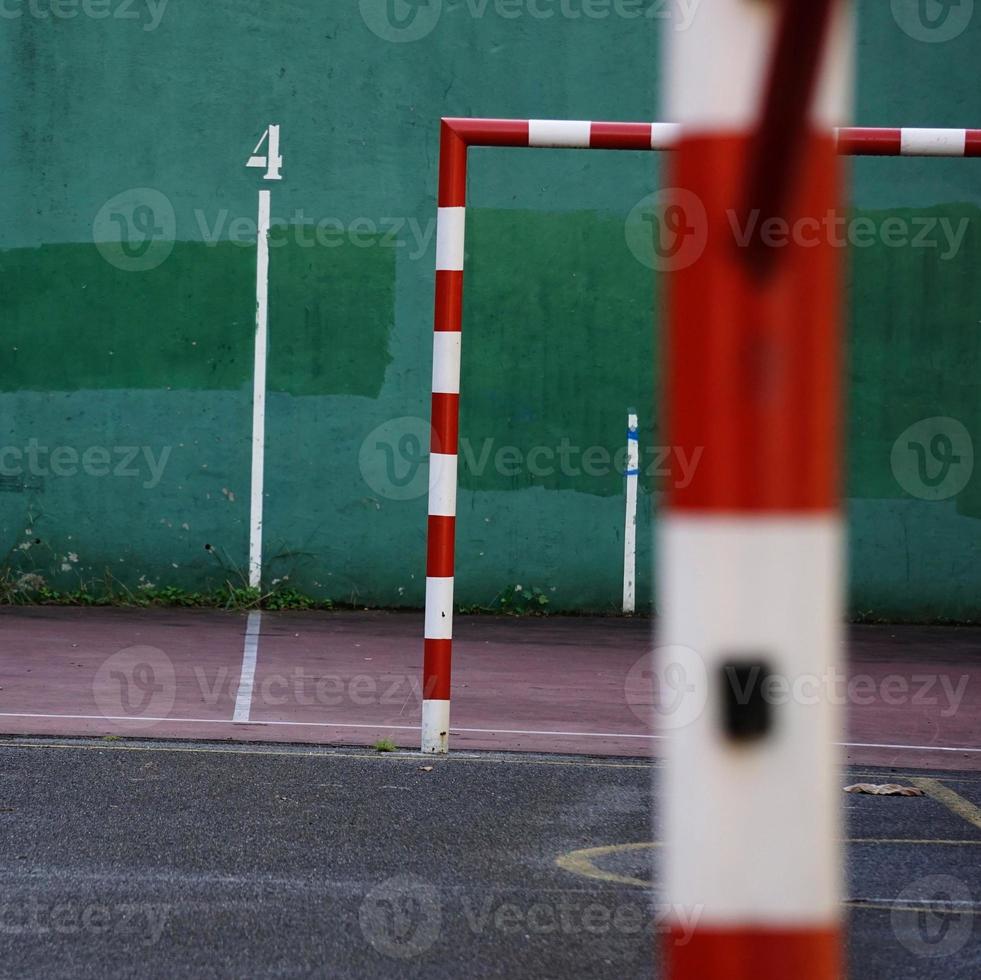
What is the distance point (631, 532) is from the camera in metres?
11.3

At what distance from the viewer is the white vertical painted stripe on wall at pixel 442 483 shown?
18.7 ft

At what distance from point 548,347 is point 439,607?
5.77 m

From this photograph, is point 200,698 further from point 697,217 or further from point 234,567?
point 697,217

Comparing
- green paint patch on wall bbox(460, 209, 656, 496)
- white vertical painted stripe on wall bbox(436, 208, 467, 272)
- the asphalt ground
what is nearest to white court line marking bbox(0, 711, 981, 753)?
the asphalt ground

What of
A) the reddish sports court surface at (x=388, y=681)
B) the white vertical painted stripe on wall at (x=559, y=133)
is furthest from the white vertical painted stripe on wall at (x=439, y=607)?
the white vertical painted stripe on wall at (x=559, y=133)

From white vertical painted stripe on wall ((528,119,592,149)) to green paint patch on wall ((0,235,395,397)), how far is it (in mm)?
5497

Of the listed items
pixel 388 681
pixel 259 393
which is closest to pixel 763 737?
pixel 388 681

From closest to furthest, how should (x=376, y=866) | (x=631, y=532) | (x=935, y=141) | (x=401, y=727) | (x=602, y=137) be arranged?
1. (x=376, y=866)
2. (x=602, y=137)
3. (x=935, y=141)
4. (x=401, y=727)
5. (x=631, y=532)

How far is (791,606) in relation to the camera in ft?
2.81

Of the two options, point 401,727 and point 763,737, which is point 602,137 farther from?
point 763,737

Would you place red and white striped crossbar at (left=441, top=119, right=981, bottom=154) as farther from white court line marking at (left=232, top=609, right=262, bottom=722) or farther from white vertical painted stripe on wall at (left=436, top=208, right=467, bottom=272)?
white court line marking at (left=232, top=609, right=262, bottom=722)

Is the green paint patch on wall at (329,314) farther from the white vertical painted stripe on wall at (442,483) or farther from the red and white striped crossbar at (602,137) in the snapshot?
the white vertical painted stripe on wall at (442,483)

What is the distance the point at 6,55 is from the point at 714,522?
11.4 m

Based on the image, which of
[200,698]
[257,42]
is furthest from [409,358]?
[200,698]
